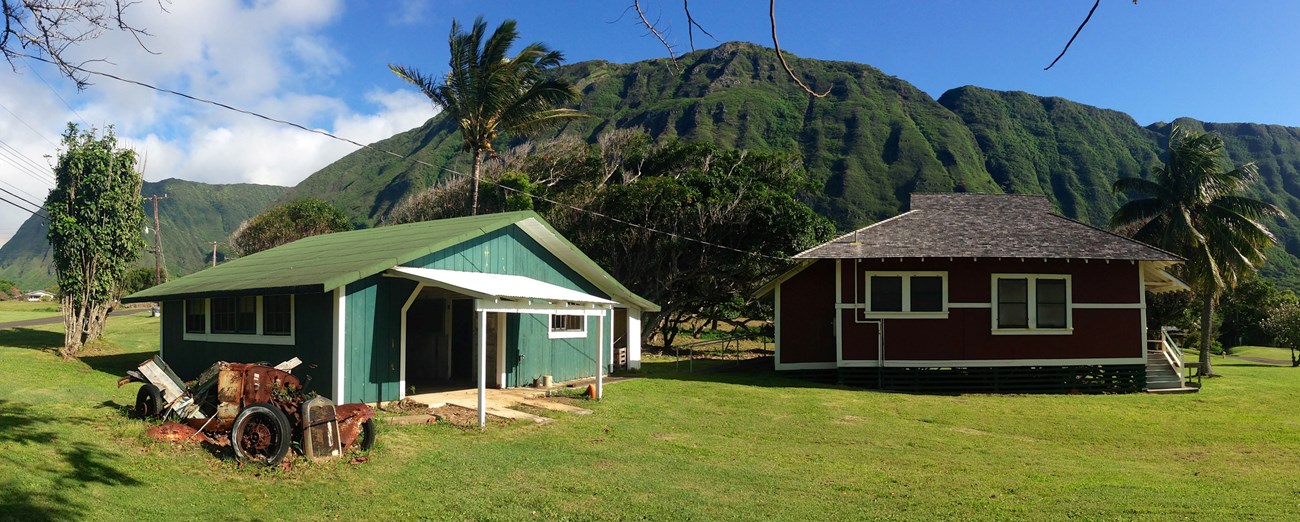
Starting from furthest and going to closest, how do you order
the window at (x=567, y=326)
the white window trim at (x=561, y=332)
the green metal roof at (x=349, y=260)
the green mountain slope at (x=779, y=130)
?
the green mountain slope at (x=779, y=130)
the window at (x=567, y=326)
the white window trim at (x=561, y=332)
the green metal roof at (x=349, y=260)

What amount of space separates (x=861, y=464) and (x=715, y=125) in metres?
107

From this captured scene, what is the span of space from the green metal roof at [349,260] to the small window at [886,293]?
5568 mm

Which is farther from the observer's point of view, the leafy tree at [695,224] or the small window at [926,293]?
the leafy tree at [695,224]

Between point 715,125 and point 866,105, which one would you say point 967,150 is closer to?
point 866,105

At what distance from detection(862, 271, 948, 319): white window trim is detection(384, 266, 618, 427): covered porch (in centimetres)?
645

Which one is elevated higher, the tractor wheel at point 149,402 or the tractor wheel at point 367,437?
the tractor wheel at point 149,402

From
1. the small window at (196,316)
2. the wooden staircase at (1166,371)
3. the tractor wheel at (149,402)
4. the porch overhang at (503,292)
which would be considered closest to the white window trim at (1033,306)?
the wooden staircase at (1166,371)

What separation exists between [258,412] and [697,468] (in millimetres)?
4858

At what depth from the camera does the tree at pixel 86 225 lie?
2083cm

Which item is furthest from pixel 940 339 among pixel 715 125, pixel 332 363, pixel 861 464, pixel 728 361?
pixel 715 125

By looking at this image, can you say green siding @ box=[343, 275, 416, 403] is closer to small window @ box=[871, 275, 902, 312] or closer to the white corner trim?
the white corner trim

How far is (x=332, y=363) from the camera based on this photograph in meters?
12.4

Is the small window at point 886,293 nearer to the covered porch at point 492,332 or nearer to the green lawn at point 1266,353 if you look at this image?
the covered porch at point 492,332

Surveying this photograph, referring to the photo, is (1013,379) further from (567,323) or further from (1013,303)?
(567,323)
